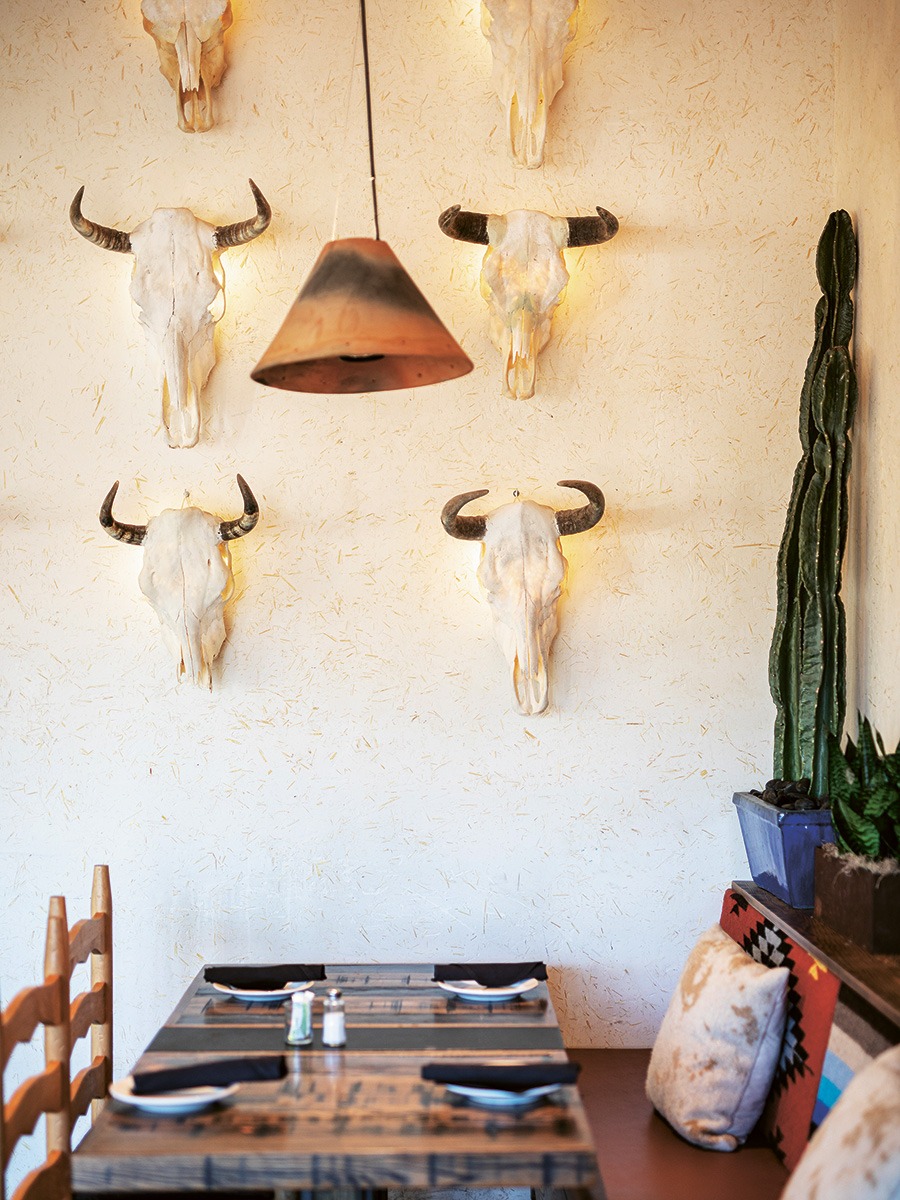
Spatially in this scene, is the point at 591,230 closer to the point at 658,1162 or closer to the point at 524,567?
the point at 524,567

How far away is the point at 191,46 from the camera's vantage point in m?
3.23

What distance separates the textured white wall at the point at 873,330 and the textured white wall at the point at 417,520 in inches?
5.9

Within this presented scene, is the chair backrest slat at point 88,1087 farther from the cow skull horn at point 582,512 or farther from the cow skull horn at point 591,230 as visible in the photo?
the cow skull horn at point 591,230

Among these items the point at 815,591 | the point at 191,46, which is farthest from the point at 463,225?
the point at 815,591

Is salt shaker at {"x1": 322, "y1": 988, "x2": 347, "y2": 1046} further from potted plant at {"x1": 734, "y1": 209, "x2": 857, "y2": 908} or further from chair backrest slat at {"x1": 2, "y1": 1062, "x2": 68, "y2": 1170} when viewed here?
potted plant at {"x1": 734, "y1": 209, "x2": 857, "y2": 908}

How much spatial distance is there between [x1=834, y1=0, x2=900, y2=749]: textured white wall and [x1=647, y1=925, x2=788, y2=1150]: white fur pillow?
2.55 feet

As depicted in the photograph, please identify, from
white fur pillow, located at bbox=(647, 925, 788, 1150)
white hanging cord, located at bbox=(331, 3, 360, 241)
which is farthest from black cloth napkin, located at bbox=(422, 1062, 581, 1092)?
white hanging cord, located at bbox=(331, 3, 360, 241)

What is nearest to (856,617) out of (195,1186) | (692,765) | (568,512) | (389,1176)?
(692,765)

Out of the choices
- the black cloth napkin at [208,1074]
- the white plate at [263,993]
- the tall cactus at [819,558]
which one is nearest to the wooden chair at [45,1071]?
the black cloth napkin at [208,1074]

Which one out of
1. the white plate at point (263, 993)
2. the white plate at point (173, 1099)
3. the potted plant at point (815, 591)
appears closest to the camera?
the white plate at point (173, 1099)

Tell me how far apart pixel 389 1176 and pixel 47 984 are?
2.79 feet

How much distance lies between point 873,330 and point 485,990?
197 cm

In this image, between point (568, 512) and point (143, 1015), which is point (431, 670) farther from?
point (143, 1015)

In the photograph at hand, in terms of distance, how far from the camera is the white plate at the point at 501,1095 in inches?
80.8
